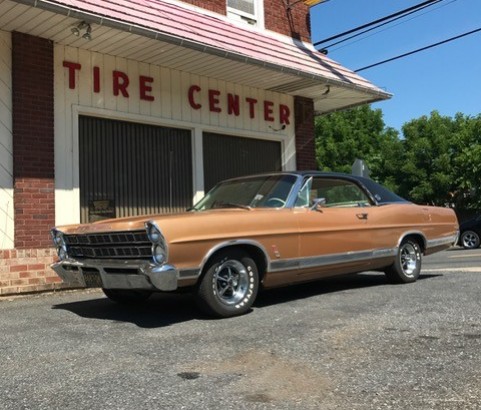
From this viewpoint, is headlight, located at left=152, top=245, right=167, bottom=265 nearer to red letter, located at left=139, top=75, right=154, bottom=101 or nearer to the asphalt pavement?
the asphalt pavement

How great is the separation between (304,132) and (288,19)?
8.62ft

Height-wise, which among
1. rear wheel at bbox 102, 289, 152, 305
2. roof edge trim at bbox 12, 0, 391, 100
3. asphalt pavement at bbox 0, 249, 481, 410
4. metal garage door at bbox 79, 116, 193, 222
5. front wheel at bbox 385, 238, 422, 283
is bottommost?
asphalt pavement at bbox 0, 249, 481, 410

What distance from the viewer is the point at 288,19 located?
13.1 metres

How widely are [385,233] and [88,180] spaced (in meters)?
5.02

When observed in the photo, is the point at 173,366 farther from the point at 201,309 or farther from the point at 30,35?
the point at 30,35

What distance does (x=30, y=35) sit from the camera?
28.7 feet

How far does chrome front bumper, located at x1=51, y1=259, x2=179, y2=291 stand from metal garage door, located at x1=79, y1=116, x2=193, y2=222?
11.6 ft

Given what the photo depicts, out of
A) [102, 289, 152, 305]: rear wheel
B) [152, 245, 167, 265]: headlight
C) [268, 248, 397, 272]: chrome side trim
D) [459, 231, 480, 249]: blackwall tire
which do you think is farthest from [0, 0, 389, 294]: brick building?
[459, 231, 480, 249]: blackwall tire

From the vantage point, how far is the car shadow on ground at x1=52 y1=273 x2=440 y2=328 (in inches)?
230

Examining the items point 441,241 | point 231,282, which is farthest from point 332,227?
point 441,241

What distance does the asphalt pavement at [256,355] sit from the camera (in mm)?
3398

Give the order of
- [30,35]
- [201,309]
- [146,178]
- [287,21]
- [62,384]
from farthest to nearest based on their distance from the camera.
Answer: [287,21] < [146,178] < [30,35] < [201,309] < [62,384]

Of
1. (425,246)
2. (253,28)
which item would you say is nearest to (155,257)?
(425,246)

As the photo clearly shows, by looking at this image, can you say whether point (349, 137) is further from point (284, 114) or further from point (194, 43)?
point (194, 43)
